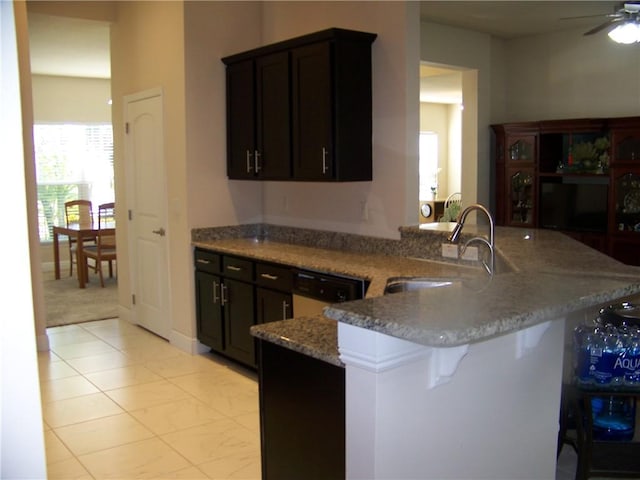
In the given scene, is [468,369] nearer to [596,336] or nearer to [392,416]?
[392,416]

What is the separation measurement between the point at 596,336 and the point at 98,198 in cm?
900

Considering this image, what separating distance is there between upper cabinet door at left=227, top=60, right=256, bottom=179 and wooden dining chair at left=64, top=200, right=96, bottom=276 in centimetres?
404

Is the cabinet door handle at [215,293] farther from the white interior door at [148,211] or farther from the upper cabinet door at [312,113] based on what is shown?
the upper cabinet door at [312,113]

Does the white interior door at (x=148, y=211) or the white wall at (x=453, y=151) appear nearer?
the white interior door at (x=148, y=211)

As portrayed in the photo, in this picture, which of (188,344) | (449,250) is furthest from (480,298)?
(188,344)

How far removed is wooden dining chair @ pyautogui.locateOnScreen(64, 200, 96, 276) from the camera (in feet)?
28.1

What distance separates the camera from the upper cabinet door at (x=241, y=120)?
486 cm

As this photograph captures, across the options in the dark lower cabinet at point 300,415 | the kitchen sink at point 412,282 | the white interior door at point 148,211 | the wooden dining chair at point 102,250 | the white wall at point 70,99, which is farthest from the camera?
the white wall at point 70,99

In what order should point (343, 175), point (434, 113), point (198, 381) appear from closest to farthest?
1. point (343, 175)
2. point (198, 381)
3. point (434, 113)

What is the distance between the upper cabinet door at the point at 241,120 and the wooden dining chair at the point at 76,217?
13.3 ft

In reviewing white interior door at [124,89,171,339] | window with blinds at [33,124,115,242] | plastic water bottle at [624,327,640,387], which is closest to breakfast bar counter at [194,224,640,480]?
plastic water bottle at [624,327,640,387]

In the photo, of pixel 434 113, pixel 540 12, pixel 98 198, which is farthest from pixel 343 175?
pixel 434 113

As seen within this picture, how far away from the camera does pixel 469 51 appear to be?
22.9 feet

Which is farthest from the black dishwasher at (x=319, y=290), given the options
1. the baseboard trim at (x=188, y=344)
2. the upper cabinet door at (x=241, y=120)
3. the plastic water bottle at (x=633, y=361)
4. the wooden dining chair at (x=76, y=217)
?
the wooden dining chair at (x=76, y=217)
